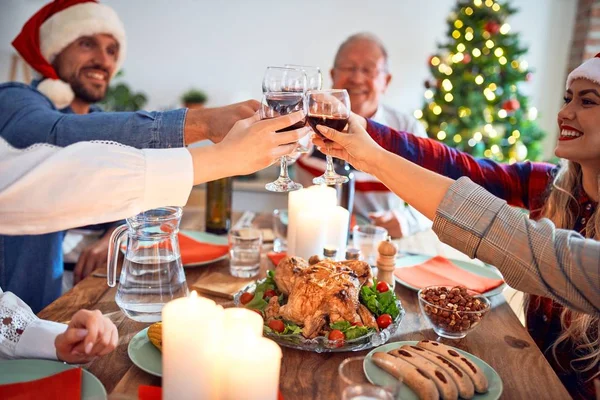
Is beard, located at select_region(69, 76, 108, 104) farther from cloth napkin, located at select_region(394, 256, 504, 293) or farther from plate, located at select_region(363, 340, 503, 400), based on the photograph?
plate, located at select_region(363, 340, 503, 400)

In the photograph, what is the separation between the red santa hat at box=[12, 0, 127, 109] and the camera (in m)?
2.46

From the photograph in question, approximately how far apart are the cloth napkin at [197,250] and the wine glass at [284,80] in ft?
2.10

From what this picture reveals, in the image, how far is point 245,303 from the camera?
4.24 ft

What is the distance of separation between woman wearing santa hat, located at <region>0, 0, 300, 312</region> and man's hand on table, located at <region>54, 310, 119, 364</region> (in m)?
0.76

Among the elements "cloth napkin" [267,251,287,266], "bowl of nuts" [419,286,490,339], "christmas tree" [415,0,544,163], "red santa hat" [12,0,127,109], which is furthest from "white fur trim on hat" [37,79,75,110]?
"christmas tree" [415,0,544,163]

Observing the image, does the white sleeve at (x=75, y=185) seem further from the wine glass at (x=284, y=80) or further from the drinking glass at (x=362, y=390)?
the drinking glass at (x=362, y=390)

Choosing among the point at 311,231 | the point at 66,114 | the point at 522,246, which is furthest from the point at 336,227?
the point at 66,114

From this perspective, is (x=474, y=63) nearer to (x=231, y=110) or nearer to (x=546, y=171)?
(x=546, y=171)

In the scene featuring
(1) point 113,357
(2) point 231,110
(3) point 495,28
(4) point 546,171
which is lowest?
(1) point 113,357

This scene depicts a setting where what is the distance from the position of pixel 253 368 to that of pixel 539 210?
1.45m

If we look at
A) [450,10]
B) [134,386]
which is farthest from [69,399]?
[450,10]

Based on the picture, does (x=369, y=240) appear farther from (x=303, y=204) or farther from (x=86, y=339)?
(x=86, y=339)

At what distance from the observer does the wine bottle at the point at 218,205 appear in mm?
2145

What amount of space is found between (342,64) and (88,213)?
2365 mm
